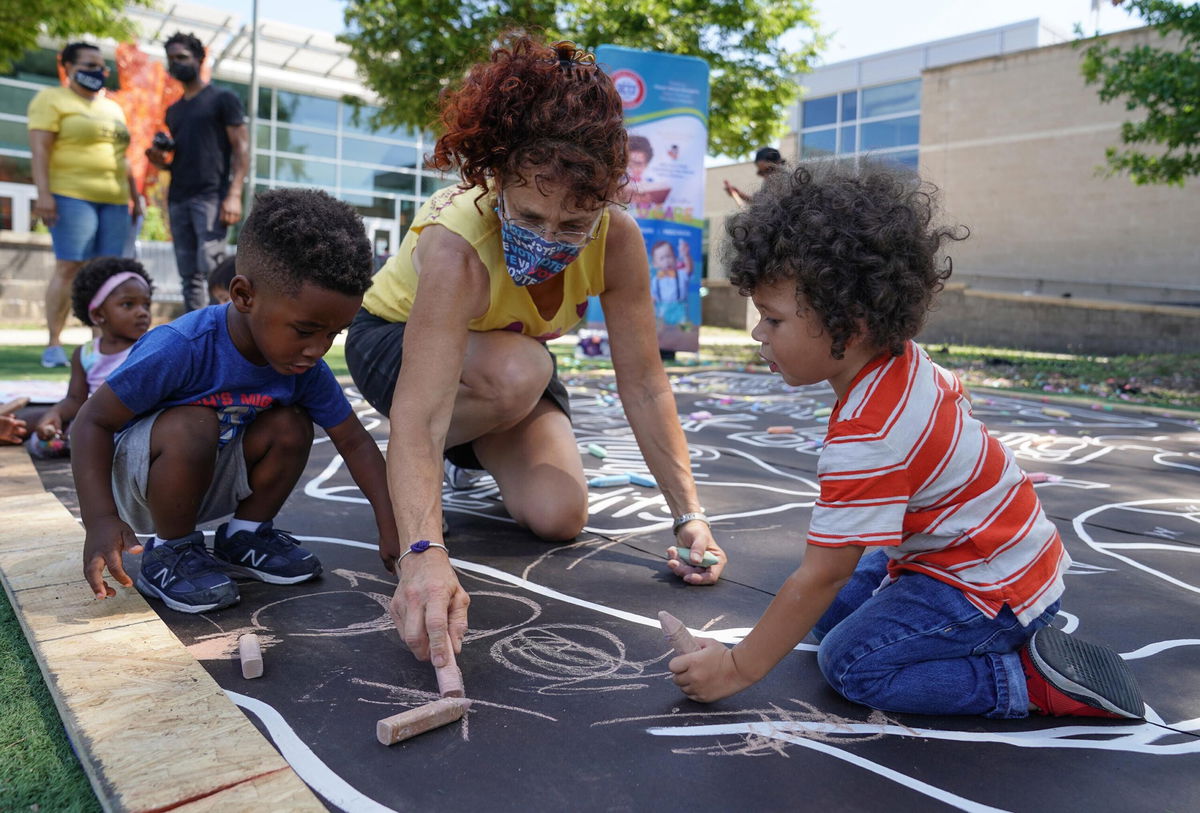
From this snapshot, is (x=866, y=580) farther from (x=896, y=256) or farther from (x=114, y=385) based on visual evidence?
(x=114, y=385)

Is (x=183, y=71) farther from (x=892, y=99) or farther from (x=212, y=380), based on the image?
(x=892, y=99)

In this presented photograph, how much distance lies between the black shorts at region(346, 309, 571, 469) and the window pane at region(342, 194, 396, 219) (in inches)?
821

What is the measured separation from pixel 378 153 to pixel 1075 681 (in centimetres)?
2379

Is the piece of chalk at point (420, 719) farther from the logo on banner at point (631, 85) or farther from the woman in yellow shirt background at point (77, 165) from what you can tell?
the logo on banner at point (631, 85)

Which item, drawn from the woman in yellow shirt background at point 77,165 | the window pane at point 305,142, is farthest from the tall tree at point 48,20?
the window pane at point 305,142

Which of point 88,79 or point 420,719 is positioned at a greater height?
point 88,79

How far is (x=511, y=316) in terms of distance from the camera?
2.76 metres

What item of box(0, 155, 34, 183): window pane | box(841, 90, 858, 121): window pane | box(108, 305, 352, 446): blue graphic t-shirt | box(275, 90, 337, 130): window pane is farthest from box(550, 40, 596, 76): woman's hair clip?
box(841, 90, 858, 121): window pane

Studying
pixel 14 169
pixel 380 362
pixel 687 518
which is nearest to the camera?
pixel 687 518

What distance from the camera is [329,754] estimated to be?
153cm

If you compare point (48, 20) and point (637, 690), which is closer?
point (637, 690)

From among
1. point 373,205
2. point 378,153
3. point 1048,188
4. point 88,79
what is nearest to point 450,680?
point 88,79

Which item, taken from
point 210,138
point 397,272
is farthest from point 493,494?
point 210,138

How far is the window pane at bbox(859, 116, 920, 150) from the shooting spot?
24.9 metres
